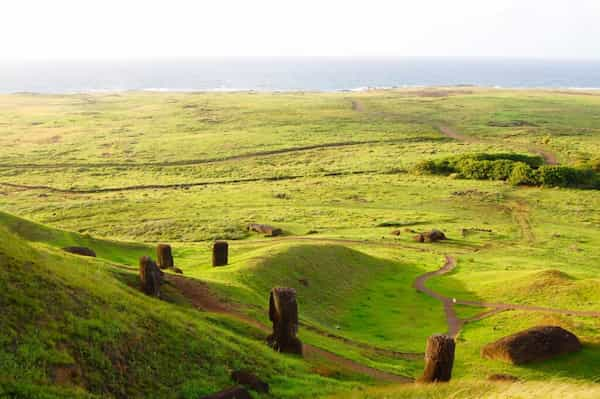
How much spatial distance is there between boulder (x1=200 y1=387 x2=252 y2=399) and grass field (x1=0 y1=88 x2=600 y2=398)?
646 mm

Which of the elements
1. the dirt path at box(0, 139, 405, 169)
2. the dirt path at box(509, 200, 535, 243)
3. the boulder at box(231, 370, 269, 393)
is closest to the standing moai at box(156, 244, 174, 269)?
the boulder at box(231, 370, 269, 393)

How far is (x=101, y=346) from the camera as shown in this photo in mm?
16656

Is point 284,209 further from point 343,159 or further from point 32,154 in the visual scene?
point 32,154

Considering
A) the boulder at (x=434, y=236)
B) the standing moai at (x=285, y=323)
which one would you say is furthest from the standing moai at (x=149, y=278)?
the boulder at (x=434, y=236)

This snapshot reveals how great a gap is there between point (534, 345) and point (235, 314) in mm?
13840

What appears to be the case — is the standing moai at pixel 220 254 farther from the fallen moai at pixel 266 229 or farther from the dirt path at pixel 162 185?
the dirt path at pixel 162 185

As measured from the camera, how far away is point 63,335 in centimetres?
1619

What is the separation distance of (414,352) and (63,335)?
709 inches

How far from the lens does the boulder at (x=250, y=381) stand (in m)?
17.8

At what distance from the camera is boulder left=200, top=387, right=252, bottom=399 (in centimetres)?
1652

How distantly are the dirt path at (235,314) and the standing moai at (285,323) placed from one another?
0.92 m

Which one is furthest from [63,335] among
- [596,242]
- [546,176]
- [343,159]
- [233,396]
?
[343,159]

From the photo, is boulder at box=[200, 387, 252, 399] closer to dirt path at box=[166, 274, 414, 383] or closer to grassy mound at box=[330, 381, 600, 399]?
grassy mound at box=[330, 381, 600, 399]

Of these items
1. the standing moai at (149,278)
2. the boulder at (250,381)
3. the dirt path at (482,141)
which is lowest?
the boulder at (250,381)
